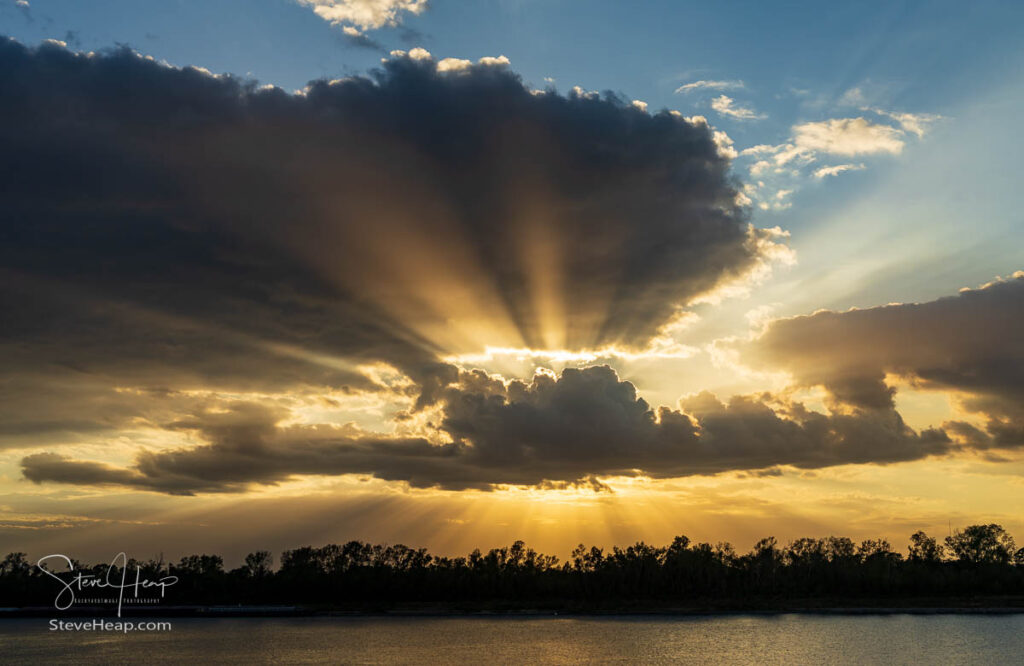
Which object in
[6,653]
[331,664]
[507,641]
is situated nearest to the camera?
[331,664]

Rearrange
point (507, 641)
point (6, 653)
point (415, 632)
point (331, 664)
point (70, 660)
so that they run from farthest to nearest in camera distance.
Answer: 1. point (415, 632)
2. point (507, 641)
3. point (6, 653)
4. point (70, 660)
5. point (331, 664)

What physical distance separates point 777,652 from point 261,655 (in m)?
97.2

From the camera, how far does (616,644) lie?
527 ft

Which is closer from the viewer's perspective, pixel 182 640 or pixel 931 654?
pixel 931 654

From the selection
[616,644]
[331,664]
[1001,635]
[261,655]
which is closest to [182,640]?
[261,655]

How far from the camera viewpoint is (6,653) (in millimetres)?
154500

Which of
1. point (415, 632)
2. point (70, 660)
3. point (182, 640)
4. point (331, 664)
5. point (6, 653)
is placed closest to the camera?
point (331, 664)

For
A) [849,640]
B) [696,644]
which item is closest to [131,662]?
[696,644]

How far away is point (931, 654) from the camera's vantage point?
131875 millimetres

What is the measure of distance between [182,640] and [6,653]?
130 feet

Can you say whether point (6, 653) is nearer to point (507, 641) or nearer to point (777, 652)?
point (507, 641)

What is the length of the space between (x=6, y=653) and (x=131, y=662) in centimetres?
3572

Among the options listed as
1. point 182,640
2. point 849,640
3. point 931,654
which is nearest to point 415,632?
point 182,640

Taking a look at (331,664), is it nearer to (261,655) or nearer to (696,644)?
(261,655)
